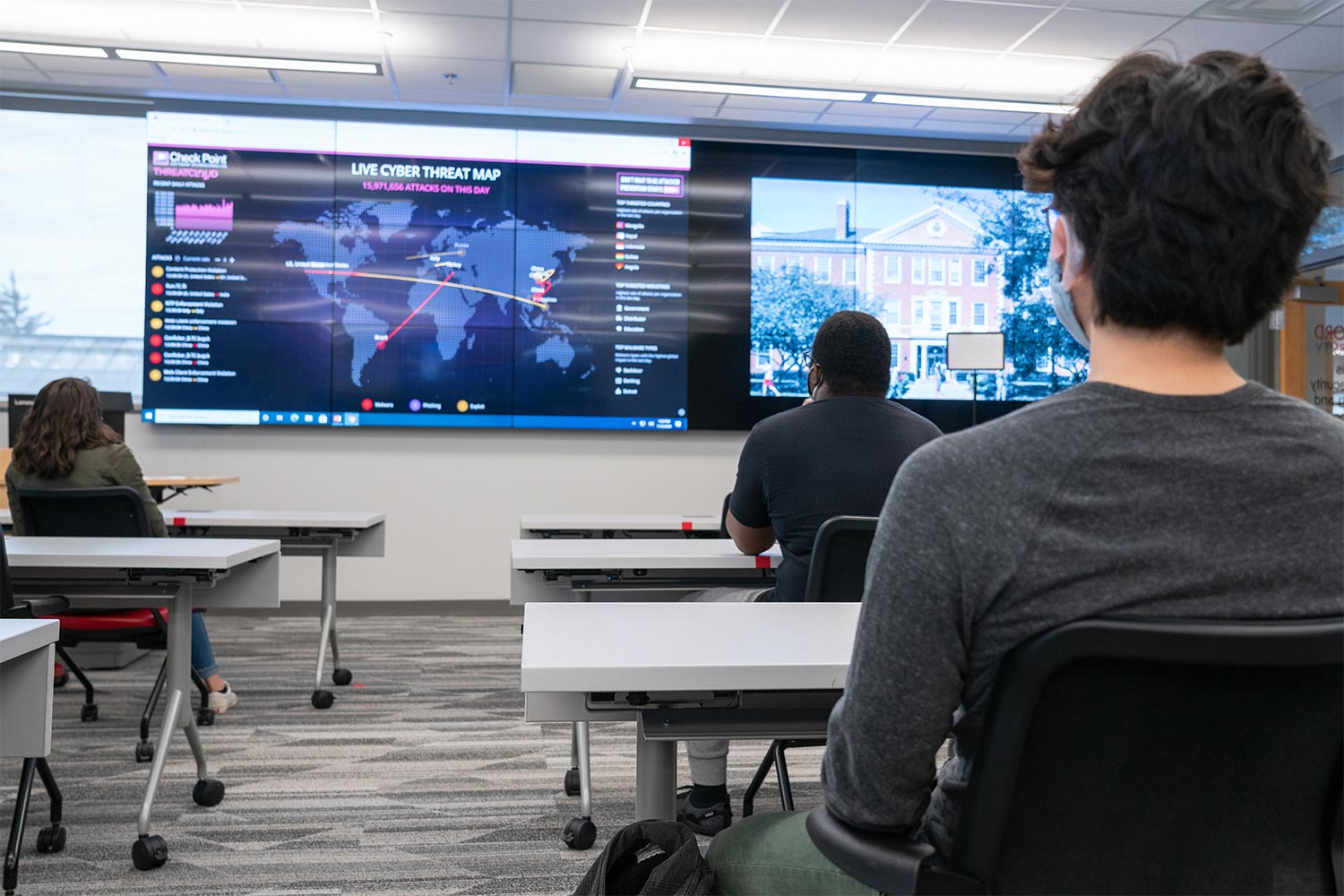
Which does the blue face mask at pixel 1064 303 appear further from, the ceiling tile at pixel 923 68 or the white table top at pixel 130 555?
the ceiling tile at pixel 923 68

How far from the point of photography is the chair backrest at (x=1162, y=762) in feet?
2.12

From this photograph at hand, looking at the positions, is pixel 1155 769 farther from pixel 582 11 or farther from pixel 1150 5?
pixel 1150 5

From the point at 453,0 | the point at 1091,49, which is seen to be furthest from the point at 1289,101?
the point at 1091,49

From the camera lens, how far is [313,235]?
586cm

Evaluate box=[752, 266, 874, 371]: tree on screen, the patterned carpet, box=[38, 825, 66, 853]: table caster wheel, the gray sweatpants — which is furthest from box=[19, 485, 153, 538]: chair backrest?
box=[752, 266, 874, 371]: tree on screen

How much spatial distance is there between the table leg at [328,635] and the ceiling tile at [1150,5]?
400 centimetres

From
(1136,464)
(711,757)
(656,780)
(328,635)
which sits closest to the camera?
(1136,464)

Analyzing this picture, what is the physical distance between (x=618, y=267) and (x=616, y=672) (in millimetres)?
5152

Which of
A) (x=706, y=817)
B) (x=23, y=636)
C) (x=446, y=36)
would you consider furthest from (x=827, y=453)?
(x=446, y=36)

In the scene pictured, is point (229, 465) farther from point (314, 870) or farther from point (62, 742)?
point (314, 870)

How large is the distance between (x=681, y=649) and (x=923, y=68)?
4.91 m

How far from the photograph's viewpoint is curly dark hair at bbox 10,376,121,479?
3.35 m

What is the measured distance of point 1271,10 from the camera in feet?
15.1

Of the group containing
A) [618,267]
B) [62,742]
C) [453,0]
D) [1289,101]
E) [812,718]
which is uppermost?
[453,0]
